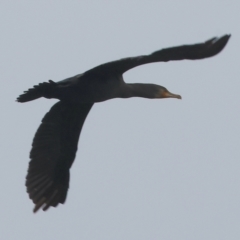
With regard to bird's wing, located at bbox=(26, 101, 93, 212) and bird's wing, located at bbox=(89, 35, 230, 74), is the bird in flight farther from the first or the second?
bird's wing, located at bbox=(89, 35, 230, 74)

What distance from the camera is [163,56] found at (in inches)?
372

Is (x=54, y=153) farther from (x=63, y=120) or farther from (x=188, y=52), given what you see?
(x=188, y=52)

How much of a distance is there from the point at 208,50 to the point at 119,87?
6.23 feet

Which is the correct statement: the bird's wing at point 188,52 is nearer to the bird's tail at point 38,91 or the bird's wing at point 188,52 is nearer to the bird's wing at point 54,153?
the bird's tail at point 38,91

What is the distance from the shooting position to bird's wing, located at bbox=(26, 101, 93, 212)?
472 inches

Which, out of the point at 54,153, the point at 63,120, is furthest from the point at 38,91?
the point at 54,153

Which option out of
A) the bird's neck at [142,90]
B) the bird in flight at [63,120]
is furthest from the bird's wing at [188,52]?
the bird's neck at [142,90]

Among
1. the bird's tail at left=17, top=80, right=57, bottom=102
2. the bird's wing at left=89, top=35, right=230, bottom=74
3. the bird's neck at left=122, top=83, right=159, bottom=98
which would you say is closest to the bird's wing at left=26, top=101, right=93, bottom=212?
the bird's tail at left=17, top=80, right=57, bottom=102

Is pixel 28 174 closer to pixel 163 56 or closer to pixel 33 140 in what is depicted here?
pixel 33 140

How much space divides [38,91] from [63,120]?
4.48ft

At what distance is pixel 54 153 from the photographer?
1223cm

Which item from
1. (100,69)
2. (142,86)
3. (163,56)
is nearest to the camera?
(163,56)

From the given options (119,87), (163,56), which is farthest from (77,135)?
(163,56)

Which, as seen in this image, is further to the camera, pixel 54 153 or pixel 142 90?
pixel 54 153
